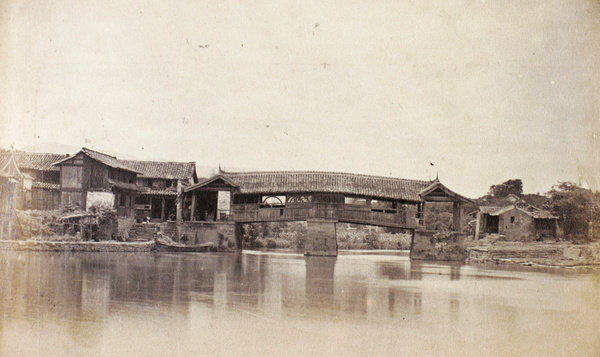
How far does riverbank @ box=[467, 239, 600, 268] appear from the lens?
11.2m

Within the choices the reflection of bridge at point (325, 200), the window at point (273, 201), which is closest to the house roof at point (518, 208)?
the reflection of bridge at point (325, 200)

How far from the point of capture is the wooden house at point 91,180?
12492 millimetres

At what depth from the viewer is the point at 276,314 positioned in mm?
5996

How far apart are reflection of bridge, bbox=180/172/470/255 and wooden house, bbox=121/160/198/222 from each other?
204 centimetres

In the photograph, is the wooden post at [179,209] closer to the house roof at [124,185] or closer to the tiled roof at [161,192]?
the tiled roof at [161,192]

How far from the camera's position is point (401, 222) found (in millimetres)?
15977

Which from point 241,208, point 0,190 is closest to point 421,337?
point 0,190

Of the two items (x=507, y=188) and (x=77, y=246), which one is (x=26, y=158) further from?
(x=507, y=188)

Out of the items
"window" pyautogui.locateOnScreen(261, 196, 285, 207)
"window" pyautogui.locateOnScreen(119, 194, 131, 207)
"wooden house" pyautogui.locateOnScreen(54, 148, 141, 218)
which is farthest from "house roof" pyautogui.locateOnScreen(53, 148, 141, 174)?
"window" pyautogui.locateOnScreen(261, 196, 285, 207)

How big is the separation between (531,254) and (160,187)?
495 inches

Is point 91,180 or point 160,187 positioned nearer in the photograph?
point 91,180

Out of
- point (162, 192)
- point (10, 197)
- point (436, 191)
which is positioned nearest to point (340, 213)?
point (436, 191)

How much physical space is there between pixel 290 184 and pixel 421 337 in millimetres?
10746

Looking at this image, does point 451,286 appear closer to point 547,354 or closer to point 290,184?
point 547,354
